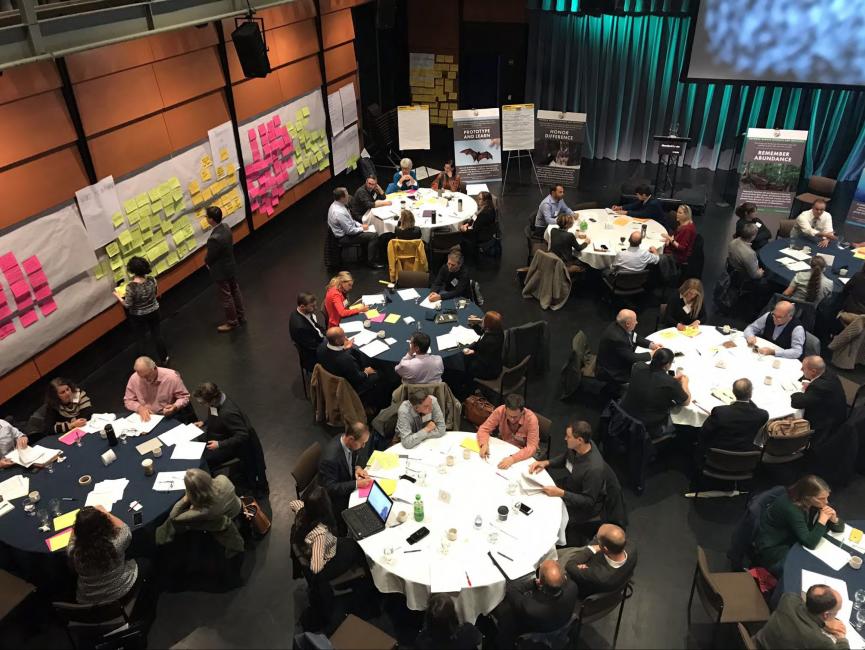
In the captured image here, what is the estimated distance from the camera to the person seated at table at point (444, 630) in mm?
3693

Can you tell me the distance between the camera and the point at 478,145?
1246 cm

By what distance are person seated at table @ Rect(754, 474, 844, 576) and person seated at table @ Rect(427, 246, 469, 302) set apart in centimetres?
401

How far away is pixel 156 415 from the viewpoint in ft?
18.7

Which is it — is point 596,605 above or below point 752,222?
below

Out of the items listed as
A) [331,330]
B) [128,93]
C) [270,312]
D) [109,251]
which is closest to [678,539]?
[331,330]

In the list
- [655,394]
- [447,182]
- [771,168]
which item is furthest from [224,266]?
[771,168]

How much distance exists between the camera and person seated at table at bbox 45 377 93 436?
5.65 meters

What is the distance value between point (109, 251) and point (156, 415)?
2.92 meters

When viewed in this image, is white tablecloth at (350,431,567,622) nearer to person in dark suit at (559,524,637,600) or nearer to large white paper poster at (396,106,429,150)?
person in dark suit at (559,524,637,600)

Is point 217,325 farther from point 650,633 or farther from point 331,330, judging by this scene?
point 650,633

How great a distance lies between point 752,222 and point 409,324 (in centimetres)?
478

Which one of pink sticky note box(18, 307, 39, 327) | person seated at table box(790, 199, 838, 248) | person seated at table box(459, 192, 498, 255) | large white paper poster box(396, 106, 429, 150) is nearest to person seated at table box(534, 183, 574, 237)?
person seated at table box(459, 192, 498, 255)

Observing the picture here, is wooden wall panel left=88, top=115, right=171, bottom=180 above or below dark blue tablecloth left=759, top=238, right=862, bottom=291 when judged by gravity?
above

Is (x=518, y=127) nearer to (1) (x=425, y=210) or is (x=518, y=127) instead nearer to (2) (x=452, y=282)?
(1) (x=425, y=210)
